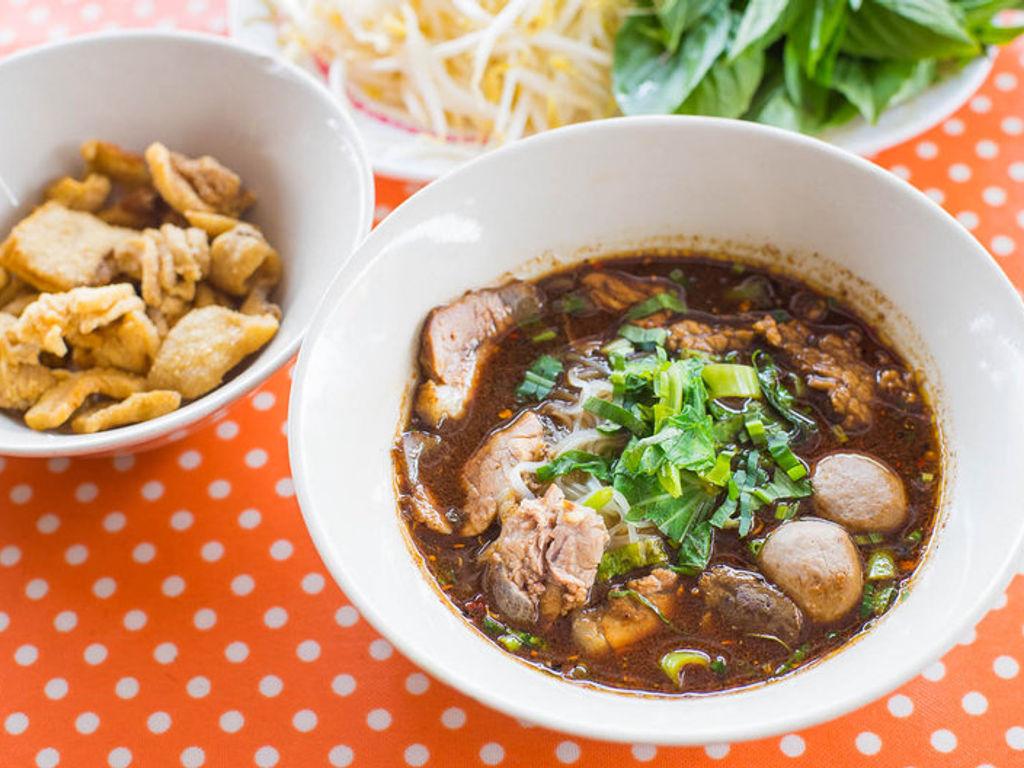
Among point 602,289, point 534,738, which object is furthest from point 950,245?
point 534,738

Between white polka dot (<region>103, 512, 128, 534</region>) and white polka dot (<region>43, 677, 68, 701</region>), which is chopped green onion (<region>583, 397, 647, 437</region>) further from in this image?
white polka dot (<region>43, 677, 68, 701</region>)

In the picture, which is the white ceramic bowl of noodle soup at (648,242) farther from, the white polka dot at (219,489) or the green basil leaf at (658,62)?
the green basil leaf at (658,62)

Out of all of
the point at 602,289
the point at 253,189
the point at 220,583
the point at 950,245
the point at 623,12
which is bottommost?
the point at 220,583

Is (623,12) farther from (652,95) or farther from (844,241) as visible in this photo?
(844,241)

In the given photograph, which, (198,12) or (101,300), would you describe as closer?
(101,300)

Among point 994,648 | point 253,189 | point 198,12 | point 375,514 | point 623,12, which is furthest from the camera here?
point 198,12

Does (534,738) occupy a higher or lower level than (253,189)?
lower

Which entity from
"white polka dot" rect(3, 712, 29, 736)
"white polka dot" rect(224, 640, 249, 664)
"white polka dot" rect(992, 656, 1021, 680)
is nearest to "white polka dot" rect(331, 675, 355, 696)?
"white polka dot" rect(224, 640, 249, 664)
